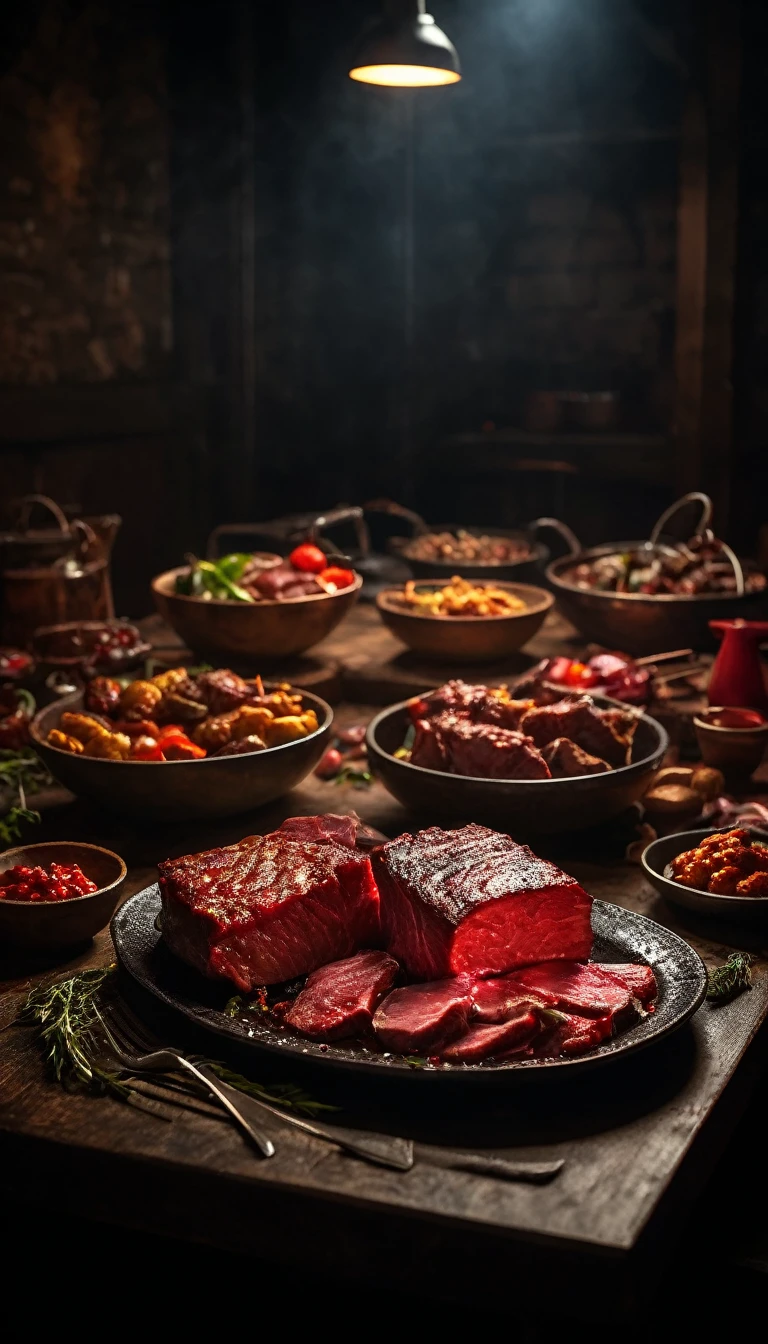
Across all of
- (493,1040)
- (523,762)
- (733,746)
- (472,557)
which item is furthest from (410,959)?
(472,557)

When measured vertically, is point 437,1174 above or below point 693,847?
below

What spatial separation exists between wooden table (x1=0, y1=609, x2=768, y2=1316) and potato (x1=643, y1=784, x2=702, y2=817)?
1008 mm

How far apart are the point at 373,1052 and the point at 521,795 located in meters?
0.97

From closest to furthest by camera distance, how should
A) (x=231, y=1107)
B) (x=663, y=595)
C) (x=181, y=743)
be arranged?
(x=231, y=1107) → (x=181, y=743) → (x=663, y=595)

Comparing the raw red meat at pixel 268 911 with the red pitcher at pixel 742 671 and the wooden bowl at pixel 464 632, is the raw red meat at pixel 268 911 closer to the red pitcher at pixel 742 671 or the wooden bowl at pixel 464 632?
the red pitcher at pixel 742 671

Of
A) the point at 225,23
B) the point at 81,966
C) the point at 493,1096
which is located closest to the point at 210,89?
the point at 225,23

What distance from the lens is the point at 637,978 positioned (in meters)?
2.09

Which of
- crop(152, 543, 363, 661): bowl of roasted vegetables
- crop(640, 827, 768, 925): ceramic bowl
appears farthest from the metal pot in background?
crop(640, 827, 768, 925): ceramic bowl

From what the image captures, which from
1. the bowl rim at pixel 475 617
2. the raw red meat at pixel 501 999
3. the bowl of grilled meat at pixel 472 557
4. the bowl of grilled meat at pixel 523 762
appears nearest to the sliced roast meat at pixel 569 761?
the bowl of grilled meat at pixel 523 762

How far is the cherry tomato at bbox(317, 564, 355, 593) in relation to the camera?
13.9 ft

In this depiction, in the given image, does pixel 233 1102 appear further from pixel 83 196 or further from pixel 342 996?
pixel 83 196

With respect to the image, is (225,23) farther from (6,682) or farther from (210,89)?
(6,682)

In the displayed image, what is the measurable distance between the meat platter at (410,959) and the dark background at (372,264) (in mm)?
4162

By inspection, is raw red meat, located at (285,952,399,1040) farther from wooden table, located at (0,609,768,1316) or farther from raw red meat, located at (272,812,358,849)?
raw red meat, located at (272,812,358,849)
